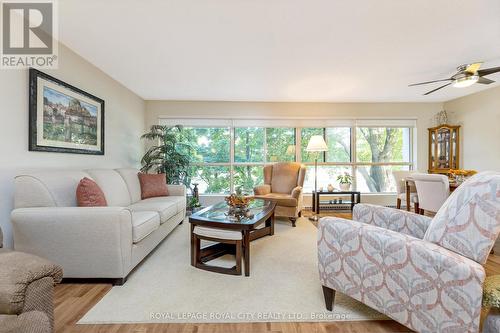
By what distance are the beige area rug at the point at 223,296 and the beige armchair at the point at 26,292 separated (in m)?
0.63

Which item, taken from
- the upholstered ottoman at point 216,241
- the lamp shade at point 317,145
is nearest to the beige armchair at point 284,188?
the lamp shade at point 317,145

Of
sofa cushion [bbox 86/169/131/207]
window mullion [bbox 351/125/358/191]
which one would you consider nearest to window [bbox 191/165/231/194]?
sofa cushion [bbox 86/169/131/207]

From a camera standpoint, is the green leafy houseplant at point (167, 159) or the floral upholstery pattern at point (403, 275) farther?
the green leafy houseplant at point (167, 159)

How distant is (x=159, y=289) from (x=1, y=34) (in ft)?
8.56

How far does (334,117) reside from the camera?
515 centimetres

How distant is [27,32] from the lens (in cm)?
226

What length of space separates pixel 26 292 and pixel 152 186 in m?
2.72

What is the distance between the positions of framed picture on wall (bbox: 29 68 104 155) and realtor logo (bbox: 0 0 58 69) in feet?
0.47

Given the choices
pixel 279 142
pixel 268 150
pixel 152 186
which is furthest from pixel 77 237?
pixel 279 142

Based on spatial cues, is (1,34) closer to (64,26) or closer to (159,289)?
(64,26)

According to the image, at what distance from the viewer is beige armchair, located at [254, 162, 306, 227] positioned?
3.72 metres

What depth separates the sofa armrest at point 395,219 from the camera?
5.71 feet

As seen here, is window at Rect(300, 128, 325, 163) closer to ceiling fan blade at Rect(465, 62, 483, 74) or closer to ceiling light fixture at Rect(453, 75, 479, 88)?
ceiling light fixture at Rect(453, 75, 479, 88)

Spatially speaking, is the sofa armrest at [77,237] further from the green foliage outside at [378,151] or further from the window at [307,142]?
the green foliage outside at [378,151]
